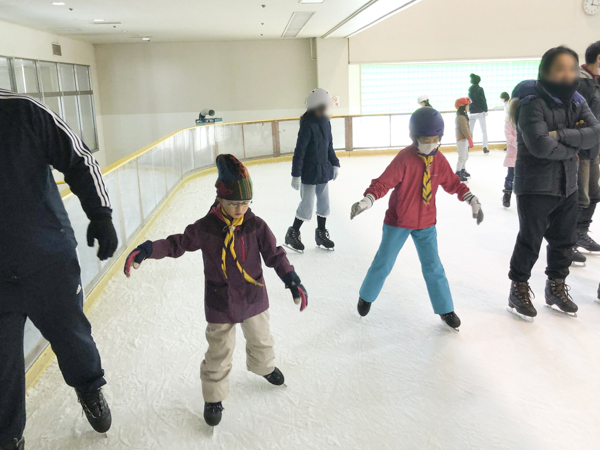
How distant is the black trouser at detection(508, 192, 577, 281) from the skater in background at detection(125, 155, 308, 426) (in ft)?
4.12

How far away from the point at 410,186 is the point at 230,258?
964 mm

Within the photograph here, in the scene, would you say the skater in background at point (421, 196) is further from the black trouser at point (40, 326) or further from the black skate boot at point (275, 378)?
the black trouser at point (40, 326)

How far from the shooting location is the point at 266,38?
431 inches

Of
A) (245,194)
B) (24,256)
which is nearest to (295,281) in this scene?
(245,194)

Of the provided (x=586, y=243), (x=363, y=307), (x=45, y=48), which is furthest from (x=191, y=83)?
(x=363, y=307)

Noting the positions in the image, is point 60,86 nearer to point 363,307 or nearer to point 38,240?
point 363,307

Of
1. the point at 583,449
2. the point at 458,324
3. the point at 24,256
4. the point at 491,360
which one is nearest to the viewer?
the point at 24,256

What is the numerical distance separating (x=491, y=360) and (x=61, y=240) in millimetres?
1681

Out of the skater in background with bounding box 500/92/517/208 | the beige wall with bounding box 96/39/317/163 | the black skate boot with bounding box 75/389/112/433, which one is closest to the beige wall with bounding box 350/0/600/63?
the beige wall with bounding box 96/39/317/163

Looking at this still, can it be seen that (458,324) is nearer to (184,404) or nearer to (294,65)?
(184,404)

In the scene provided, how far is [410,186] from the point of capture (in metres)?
2.18

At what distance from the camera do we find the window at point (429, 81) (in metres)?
12.3

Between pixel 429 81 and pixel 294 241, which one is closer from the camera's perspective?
pixel 294 241

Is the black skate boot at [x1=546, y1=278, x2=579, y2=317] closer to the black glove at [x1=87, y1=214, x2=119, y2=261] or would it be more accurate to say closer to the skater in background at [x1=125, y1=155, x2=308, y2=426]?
the skater in background at [x1=125, y1=155, x2=308, y2=426]
